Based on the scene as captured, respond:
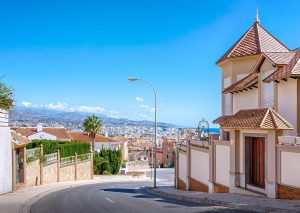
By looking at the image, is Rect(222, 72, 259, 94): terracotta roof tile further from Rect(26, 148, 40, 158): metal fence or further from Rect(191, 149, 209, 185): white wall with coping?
Rect(26, 148, 40, 158): metal fence

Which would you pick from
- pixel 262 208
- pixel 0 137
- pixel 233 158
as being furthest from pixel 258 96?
pixel 0 137

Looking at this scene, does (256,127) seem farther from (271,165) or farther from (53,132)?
(53,132)

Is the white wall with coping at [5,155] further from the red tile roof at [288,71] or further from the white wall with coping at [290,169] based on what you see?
the white wall with coping at [290,169]

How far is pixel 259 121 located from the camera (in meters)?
20.4

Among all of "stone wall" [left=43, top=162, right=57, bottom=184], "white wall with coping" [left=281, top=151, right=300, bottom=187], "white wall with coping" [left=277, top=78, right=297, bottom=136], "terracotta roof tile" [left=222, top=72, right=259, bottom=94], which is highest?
"terracotta roof tile" [left=222, top=72, right=259, bottom=94]

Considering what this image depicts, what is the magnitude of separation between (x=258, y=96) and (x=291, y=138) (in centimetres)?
691

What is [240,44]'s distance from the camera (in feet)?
97.9

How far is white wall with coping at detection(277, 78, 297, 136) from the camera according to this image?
21062 millimetres

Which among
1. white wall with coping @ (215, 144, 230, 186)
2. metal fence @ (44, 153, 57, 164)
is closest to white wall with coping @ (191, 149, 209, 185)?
white wall with coping @ (215, 144, 230, 186)

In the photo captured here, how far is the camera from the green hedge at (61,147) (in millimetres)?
48000

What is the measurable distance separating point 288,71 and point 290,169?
525 cm

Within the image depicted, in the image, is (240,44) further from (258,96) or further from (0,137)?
(0,137)

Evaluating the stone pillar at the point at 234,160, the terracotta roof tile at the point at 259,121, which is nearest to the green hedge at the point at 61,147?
the stone pillar at the point at 234,160

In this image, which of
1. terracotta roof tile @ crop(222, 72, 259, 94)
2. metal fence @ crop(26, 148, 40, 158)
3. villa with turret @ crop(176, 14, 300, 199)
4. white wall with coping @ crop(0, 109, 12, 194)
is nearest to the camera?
villa with turret @ crop(176, 14, 300, 199)
